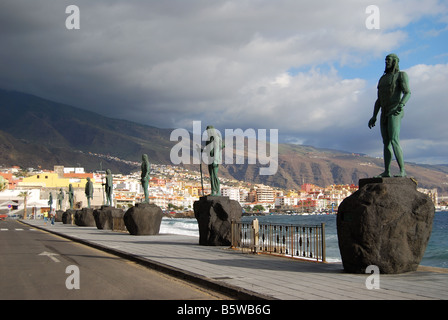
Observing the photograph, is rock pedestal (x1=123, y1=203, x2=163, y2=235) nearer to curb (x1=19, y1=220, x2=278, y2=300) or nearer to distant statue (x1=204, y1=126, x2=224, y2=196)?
distant statue (x1=204, y1=126, x2=224, y2=196)

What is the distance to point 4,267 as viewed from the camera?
10820 millimetres

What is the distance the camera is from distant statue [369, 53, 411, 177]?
940cm

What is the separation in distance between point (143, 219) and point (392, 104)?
15.8 metres

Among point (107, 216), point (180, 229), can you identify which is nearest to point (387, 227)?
point (107, 216)

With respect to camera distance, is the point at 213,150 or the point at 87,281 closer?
the point at 87,281

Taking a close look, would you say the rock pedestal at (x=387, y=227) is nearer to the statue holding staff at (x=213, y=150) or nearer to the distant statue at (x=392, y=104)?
the distant statue at (x=392, y=104)

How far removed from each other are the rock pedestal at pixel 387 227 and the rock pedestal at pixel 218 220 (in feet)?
23.8

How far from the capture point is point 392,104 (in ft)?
31.3

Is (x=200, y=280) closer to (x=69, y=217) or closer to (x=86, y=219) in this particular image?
(x=86, y=219)

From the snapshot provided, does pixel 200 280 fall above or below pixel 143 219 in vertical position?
below

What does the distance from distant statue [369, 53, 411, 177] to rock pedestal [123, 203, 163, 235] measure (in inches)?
600

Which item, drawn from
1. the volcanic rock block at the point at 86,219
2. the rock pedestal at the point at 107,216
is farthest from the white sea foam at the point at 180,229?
the volcanic rock block at the point at 86,219
